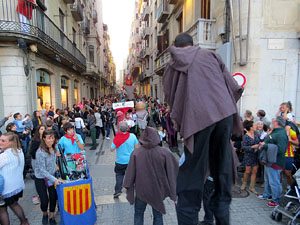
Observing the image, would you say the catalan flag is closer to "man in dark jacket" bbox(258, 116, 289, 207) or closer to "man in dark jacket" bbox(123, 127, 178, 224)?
"man in dark jacket" bbox(123, 127, 178, 224)

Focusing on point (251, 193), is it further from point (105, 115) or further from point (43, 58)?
point (43, 58)

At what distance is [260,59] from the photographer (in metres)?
8.63

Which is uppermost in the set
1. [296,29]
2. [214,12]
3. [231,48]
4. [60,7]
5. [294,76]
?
[60,7]

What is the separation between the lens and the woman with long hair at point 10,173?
120 inches

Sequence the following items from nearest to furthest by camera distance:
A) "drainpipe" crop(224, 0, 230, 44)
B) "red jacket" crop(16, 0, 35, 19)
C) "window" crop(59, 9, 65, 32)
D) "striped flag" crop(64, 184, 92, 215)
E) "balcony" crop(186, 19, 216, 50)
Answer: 1. "striped flag" crop(64, 184, 92, 215)
2. "drainpipe" crop(224, 0, 230, 44)
3. "red jacket" crop(16, 0, 35, 19)
4. "balcony" crop(186, 19, 216, 50)
5. "window" crop(59, 9, 65, 32)

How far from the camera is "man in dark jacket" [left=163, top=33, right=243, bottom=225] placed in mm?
1408

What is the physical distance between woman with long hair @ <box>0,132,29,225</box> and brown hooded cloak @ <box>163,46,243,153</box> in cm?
300

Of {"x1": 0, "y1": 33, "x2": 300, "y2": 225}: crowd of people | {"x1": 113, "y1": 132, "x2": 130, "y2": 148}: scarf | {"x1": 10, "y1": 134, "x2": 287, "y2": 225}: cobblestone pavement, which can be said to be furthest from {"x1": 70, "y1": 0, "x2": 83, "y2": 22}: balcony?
{"x1": 113, "y1": 132, "x2": 130, "y2": 148}: scarf

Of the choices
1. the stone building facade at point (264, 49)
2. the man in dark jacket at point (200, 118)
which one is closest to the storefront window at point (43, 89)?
the stone building facade at point (264, 49)

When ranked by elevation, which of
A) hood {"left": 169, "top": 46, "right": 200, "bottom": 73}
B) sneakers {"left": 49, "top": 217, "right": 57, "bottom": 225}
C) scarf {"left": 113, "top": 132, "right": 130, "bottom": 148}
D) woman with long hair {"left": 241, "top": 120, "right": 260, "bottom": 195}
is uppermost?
hood {"left": 169, "top": 46, "right": 200, "bottom": 73}

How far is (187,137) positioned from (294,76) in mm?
9799

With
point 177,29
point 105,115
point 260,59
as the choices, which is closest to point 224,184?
point 260,59

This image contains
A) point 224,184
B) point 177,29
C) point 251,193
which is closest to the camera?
point 224,184

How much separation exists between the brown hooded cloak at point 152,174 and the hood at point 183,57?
1.63 m
